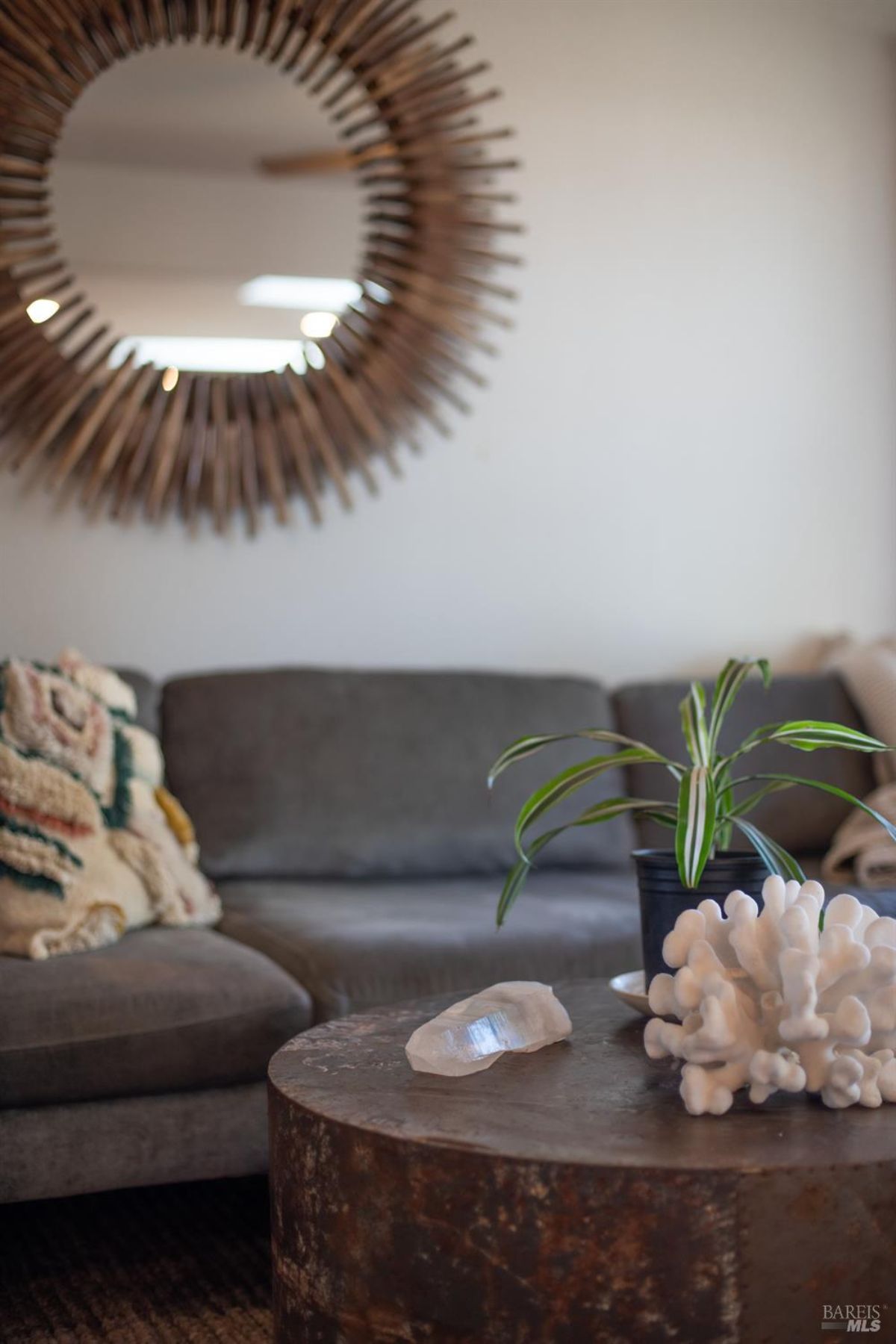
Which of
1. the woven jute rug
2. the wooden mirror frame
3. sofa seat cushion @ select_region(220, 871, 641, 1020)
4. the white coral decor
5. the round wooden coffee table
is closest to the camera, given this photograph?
the round wooden coffee table

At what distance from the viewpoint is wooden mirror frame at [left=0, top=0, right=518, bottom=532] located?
8.00ft

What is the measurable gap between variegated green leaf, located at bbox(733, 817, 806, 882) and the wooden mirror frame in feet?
5.08

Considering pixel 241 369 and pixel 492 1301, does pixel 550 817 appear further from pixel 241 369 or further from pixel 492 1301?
pixel 492 1301

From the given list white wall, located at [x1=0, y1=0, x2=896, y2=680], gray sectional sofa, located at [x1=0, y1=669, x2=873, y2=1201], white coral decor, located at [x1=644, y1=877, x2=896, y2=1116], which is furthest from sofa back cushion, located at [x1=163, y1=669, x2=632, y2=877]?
white coral decor, located at [x1=644, y1=877, x2=896, y2=1116]

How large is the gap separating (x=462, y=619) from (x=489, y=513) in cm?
23

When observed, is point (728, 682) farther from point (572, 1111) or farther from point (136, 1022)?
point (136, 1022)

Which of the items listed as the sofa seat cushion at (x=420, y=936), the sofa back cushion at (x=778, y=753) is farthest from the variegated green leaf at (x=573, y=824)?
the sofa back cushion at (x=778, y=753)

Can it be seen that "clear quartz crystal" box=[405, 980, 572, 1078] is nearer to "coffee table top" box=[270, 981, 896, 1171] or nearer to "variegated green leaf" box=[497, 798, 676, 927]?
"coffee table top" box=[270, 981, 896, 1171]

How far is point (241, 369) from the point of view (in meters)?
2.61

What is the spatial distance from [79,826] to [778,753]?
52.6 inches

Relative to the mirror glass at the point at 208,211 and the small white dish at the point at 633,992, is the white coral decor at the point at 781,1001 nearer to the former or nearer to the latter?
the small white dish at the point at 633,992

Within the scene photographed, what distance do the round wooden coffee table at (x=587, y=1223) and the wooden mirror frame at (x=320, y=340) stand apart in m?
1.73

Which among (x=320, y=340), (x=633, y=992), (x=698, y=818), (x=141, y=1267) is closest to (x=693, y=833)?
(x=698, y=818)

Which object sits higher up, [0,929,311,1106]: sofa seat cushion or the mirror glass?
the mirror glass
